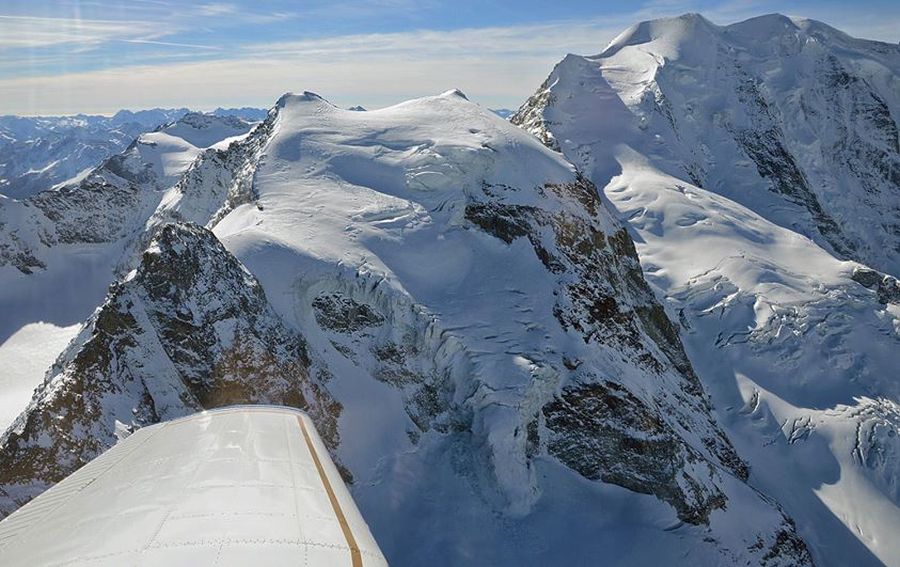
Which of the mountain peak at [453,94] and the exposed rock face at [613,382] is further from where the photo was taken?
the mountain peak at [453,94]

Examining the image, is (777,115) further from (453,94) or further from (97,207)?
(97,207)

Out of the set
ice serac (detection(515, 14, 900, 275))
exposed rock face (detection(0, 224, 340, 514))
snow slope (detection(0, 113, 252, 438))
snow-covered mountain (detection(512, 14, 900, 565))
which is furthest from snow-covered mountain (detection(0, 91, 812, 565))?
snow slope (detection(0, 113, 252, 438))

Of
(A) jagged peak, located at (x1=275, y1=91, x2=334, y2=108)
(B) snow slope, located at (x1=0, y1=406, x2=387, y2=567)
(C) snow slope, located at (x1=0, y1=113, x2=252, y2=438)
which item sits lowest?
(C) snow slope, located at (x1=0, y1=113, x2=252, y2=438)

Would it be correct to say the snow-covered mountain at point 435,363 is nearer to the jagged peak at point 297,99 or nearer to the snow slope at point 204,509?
the jagged peak at point 297,99

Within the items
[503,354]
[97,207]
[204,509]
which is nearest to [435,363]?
[503,354]

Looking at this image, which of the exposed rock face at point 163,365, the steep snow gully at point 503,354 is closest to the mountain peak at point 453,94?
the steep snow gully at point 503,354

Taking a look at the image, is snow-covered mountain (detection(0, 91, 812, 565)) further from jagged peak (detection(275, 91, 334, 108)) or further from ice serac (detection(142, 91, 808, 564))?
jagged peak (detection(275, 91, 334, 108))

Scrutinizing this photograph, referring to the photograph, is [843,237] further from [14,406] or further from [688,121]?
[14,406]
